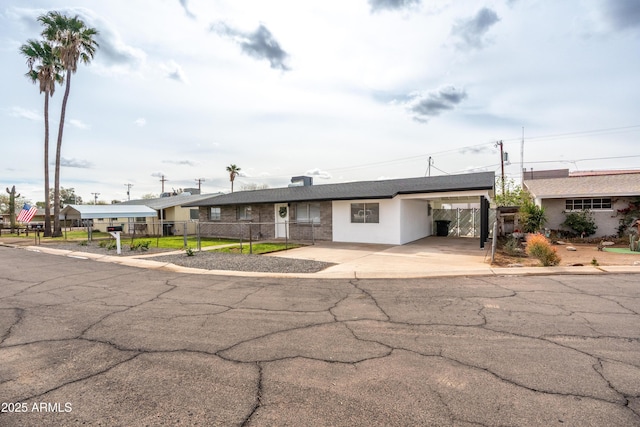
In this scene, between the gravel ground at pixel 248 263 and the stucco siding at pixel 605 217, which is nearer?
the gravel ground at pixel 248 263

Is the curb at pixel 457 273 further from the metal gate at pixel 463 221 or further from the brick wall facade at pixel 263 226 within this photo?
the metal gate at pixel 463 221

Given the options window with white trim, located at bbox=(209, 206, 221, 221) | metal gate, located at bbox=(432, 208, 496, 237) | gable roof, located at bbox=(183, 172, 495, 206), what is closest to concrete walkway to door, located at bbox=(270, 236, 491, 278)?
gable roof, located at bbox=(183, 172, 495, 206)

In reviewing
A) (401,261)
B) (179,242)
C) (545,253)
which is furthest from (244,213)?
(545,253)

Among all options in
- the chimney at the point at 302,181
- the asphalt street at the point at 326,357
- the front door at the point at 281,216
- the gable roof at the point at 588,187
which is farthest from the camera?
the chimney at the point at 302,181

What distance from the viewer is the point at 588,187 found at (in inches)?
746

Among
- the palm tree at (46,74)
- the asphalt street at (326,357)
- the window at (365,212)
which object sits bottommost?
the asphalt street at (326,357)

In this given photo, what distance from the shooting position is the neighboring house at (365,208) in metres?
16.6

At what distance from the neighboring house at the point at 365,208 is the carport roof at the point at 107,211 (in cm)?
988

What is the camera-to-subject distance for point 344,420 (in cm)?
284

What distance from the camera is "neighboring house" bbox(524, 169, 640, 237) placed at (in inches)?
693

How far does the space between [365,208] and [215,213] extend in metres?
13.3

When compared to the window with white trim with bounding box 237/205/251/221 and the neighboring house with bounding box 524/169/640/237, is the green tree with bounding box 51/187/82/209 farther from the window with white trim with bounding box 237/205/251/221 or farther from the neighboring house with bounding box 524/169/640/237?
the neighboring house with bounding box 524/169/640/237

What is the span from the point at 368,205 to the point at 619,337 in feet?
46.3

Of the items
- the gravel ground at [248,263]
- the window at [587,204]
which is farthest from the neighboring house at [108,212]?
the window at [587,204]
